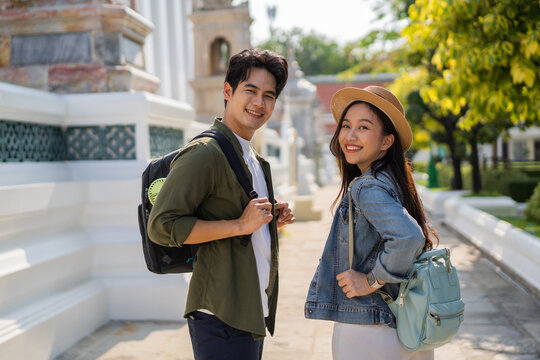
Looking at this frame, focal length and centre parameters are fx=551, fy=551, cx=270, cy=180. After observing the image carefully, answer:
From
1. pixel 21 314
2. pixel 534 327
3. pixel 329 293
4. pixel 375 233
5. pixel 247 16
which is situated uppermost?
pixel 247 16

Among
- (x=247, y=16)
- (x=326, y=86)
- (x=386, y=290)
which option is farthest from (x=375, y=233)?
(x=326, y=86)

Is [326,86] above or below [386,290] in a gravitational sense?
above

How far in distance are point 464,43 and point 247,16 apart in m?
8.25

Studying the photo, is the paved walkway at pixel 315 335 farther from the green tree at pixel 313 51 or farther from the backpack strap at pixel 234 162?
the green tree at pixel 313 51

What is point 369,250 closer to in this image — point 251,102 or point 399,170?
point 399,170

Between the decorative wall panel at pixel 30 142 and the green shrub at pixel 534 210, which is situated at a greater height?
the decorative wall panel at pixel 30 142

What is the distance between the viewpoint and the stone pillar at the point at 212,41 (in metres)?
13.2

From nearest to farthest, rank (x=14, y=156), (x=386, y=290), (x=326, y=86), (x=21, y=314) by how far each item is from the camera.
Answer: (x=386, y=290) < (x=21, y=314) < (x=14, y=156) < (x=326, y=86)

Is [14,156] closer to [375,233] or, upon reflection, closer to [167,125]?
[167,125]

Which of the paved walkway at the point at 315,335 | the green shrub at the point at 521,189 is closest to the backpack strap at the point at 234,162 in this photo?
the paved walkway at the point at 315,335

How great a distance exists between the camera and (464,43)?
5.75 metres

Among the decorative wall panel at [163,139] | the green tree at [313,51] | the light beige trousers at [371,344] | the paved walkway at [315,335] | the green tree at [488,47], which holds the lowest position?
the paved walkway at [315,335]

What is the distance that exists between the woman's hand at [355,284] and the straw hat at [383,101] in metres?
0.61

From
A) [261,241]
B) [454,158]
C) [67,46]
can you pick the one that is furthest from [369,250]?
[454,158]
